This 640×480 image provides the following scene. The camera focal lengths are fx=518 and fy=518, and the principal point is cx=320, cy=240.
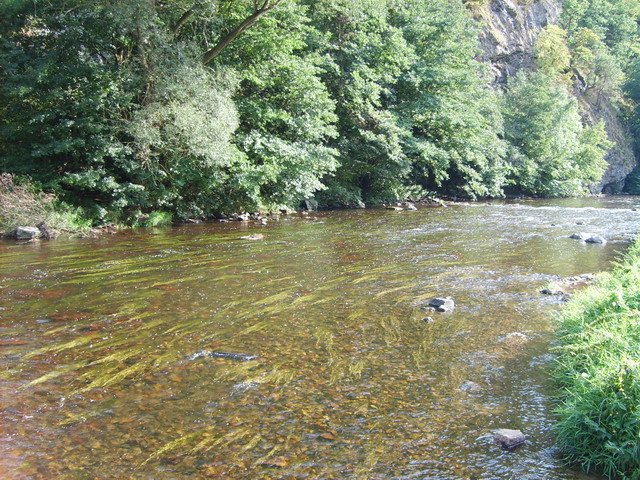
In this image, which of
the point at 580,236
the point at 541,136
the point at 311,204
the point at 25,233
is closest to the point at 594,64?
the point at 541,136

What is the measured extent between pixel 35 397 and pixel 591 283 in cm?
943

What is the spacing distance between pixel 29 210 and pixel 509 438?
53.6 feet

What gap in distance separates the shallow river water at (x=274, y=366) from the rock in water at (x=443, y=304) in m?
0.20

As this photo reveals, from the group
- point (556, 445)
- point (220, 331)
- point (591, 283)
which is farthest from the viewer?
point (591, 283)

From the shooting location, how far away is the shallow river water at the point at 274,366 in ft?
14.3

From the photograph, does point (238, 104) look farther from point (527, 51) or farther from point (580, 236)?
point (527, 51)

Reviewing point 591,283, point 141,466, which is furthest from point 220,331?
point 591,283

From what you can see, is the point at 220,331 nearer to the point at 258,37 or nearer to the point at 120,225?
the point at 120,225

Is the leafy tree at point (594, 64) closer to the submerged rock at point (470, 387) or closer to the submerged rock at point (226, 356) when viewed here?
the submerged rock at point (470, 387)

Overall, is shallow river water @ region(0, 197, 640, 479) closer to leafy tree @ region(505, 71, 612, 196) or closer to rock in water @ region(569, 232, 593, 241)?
rock in water @ region(569, 232, 593, 241)

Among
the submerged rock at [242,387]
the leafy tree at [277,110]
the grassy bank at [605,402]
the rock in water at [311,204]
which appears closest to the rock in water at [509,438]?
the grassy bank at [605,402]

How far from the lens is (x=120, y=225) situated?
60.7ft

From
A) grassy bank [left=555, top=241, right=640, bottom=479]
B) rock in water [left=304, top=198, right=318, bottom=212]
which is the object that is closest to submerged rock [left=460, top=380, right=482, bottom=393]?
grassy bank [left=555, top=241, right=640, bottom=479]

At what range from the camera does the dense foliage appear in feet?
58.9
